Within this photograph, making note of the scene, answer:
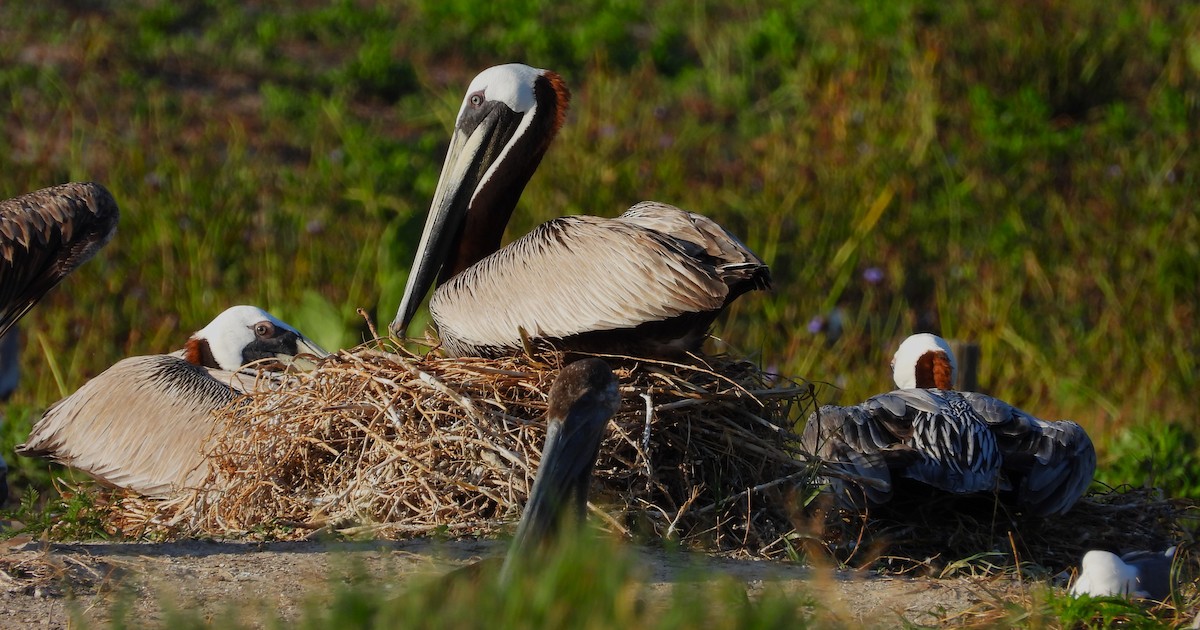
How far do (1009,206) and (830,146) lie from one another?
136cm

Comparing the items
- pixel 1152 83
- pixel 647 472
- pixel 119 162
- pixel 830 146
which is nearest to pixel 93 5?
pixel 119 162

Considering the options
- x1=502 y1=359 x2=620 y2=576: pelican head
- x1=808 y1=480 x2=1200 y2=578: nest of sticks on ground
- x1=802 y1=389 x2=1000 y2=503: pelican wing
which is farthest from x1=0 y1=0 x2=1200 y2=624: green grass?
x1=502 y1=359 x2=620 y2=576: pelican head

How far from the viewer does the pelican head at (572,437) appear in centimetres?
367

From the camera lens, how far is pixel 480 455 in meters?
4.75

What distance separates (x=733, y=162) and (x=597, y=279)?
250 inches

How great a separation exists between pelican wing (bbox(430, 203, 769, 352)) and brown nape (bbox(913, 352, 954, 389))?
5.19ft

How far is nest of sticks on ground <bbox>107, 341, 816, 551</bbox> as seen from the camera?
15.4 ft

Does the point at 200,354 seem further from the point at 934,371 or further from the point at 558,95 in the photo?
the point at 934,371

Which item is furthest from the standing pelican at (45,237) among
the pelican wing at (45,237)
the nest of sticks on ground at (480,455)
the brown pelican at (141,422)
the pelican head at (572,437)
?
the pelican head at (572,437)

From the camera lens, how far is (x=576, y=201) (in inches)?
380

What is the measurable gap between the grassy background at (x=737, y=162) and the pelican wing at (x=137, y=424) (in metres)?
0.59

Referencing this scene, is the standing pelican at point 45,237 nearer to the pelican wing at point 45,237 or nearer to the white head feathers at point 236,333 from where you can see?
the pelican wing at point 45,237

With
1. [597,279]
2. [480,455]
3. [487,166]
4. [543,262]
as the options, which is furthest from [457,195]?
[480,455]

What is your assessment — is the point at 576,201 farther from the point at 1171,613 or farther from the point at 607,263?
the point at 1171,613
